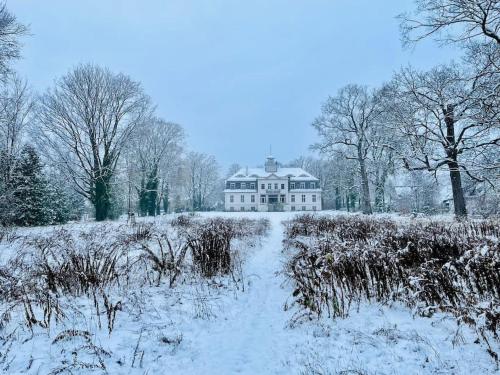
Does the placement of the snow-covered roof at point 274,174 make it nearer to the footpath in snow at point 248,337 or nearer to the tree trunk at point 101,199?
the tree trunk at point 101,199

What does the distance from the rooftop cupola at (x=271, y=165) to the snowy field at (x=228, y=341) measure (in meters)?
61.6

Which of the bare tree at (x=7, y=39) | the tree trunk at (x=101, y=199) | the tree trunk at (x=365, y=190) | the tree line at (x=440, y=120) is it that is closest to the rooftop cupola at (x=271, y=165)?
the tree line at (x=440, y=120)

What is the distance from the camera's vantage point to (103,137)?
2323 centimetres

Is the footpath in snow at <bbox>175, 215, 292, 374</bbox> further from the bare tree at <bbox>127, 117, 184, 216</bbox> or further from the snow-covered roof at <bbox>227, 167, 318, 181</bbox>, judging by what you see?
the snow-covered roof at <bbox>227, 167, 318, 181</bbox>

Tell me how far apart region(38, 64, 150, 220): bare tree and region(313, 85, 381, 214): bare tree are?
18.0 metres

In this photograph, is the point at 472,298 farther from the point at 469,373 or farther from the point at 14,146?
the point at 14,146

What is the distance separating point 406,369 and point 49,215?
27424 mm

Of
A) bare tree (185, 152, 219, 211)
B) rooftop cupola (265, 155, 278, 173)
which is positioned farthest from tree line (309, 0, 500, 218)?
bare tree (185, 152, 219, 211)

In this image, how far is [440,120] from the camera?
53.3 feet

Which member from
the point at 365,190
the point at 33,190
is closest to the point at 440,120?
the point at 365,190

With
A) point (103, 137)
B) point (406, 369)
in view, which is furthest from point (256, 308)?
point (103, 137)

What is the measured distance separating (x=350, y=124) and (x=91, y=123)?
78.7 ft

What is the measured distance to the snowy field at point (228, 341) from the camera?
293 cm

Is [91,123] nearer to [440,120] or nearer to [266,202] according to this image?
[440,120]
